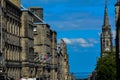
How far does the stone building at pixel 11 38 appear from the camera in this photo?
100 m

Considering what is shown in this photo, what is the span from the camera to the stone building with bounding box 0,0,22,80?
100 metres

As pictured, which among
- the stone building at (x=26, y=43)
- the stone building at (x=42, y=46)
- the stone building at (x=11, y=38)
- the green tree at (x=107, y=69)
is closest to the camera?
the stone building at (x=11, y=38)

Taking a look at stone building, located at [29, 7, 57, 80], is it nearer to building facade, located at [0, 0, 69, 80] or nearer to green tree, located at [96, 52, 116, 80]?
building facade, located at [0, 0, 69, 80]

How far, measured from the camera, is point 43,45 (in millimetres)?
157375

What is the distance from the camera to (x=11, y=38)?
361ft

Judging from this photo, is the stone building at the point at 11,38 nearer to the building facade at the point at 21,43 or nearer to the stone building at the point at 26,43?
the building facade at the point at 21,43

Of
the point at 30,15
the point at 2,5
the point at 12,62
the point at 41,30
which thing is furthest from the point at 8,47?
the point at 41,30

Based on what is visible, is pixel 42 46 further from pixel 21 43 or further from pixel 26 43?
pixel 21 43

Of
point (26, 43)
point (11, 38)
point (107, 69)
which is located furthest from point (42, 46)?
point (11, 38)

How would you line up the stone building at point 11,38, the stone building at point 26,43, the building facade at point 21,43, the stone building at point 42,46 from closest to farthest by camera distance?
1. the stone building at point 11,38
2. the building facade at point 21,43
3. the stone building at point 26,43
4. the stone building at point 42,46

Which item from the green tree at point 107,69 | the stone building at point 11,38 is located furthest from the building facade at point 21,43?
the green tree at point 107,69

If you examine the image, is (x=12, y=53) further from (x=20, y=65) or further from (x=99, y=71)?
(x=99, y=71)

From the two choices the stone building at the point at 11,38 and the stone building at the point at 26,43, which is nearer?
the stone building at the point at 11,38

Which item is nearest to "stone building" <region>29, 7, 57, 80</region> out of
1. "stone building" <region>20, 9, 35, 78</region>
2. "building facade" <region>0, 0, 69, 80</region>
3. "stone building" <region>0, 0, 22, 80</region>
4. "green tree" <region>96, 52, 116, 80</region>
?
"building facade" <region>0, 0, 69, 80</region>
